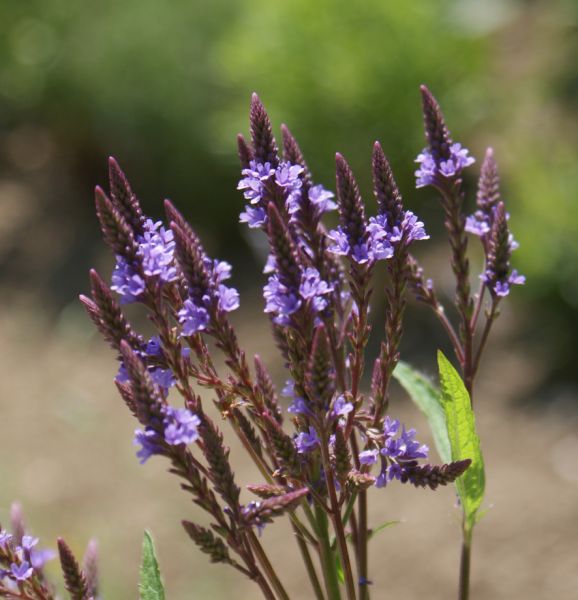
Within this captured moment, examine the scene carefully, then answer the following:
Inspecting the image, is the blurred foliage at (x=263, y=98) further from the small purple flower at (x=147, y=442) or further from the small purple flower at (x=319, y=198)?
the small purple flower at (x=147, y=442)

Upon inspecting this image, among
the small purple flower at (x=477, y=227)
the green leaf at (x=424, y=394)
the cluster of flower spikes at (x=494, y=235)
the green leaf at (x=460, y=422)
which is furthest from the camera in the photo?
the green leaf at (x=424, y=394)

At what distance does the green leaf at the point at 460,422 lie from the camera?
146 cm

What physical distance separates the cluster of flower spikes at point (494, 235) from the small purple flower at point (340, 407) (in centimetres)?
37

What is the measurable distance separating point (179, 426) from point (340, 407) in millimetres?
218

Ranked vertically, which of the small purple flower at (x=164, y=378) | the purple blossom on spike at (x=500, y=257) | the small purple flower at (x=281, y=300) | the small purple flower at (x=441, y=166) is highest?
the small purple flower at (x=441, y=166)

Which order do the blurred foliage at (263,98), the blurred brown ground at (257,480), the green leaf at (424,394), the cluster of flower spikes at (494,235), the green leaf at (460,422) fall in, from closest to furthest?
the green leaf at (460,422) < the cluster of flower spikes at (494,235) < the green leaf at (424,394) < the blurred brown ground at (257,480) < the blurred foliage at (263,98)

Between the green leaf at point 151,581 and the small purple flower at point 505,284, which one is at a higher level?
the small purple flower at point 505,284

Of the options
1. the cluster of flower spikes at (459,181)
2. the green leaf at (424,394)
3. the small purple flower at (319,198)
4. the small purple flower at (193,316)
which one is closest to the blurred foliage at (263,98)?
→ the green leaf at (424,394)

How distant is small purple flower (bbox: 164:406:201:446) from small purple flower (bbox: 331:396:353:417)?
183 millimetres

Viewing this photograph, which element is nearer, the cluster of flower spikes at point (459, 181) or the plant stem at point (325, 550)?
the plant stem at point (325, 550)

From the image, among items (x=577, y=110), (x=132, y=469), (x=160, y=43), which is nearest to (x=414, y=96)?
(x=577, y=110)

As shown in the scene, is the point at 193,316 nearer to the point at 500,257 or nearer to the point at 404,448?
the point at 404,448

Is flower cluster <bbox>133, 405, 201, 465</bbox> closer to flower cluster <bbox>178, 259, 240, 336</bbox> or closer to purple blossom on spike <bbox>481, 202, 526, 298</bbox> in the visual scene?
flower cluster <bbox>178, 259, 240, 336</bbox>

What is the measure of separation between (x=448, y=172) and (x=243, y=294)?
15.5 ft
